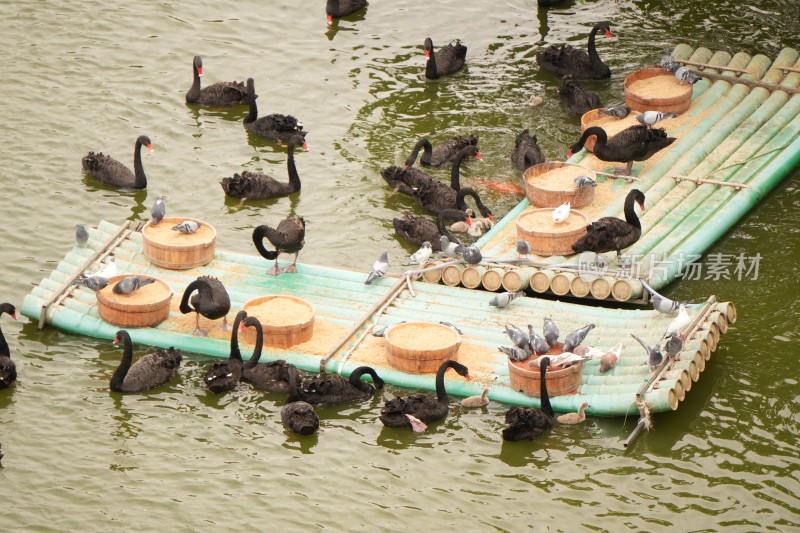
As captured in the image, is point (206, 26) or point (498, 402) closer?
point (498, 402)

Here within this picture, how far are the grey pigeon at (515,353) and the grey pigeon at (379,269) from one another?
3.12m

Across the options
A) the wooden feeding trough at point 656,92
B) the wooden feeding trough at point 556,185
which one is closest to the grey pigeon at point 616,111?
the wooden feeding trough at point 656,92

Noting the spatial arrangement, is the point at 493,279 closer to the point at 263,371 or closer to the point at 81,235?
the point at 263,371

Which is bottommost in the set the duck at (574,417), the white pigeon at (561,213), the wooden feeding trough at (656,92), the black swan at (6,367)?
the black swan at (6,367)

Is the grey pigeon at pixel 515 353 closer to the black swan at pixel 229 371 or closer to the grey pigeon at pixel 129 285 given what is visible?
the black swan at pixel 229 371

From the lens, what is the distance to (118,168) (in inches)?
959

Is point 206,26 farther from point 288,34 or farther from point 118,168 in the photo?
point 118,168

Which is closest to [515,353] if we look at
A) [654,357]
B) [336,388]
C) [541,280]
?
[654,357]

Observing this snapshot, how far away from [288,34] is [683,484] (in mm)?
16759

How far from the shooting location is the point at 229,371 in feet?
61.6

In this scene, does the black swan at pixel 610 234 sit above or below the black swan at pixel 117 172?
above

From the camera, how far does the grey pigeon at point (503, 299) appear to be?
20.2m

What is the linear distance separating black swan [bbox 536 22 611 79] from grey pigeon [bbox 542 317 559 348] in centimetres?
1048

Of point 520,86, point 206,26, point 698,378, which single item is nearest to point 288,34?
point 206,26
